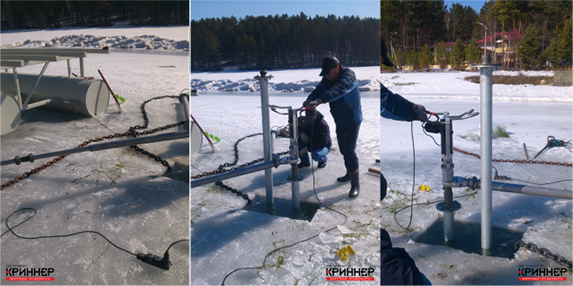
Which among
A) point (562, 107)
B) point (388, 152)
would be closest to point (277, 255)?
point (388, 152)

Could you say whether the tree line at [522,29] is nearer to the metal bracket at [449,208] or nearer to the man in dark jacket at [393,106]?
the metal bracket at [449,208]

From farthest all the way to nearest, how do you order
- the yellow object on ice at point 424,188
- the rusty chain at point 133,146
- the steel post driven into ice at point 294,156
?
the yellow object on ice at point 424,188 < the rusty chain at point 133,146 < the steel post driven into ice at point 294,156

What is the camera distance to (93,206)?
2902mm

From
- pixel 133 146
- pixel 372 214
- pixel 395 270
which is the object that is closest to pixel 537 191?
pixel 395 270

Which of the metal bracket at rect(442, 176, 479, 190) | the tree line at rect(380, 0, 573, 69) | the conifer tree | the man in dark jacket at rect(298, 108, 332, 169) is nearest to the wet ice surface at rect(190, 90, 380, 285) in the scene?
the man in dark jacket at rect(298, 108, 332, 169)

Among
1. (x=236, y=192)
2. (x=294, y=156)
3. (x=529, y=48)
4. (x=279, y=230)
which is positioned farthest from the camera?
(x=529, y=48)

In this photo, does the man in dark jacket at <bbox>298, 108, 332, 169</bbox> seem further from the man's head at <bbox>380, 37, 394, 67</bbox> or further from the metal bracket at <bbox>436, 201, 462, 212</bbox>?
the man's head at <bbox>380, 37, 394, 67</bbox>

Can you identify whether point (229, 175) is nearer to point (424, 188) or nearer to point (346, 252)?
point (346, 252)

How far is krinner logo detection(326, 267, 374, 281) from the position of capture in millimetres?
2014

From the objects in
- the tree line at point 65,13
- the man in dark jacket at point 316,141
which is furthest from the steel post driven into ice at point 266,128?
the tree line at point 65,13

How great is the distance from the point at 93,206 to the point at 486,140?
2.64 m

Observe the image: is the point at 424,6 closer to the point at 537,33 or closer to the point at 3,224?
the point at 3,224

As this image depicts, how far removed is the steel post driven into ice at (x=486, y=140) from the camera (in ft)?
6.43

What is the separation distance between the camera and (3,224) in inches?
104
